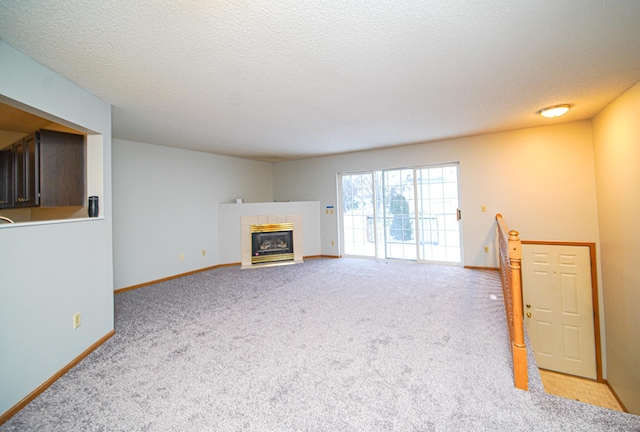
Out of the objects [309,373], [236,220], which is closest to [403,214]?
[236,220]

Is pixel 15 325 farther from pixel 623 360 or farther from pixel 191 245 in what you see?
pixel 623 360

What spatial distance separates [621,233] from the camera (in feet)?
10.7

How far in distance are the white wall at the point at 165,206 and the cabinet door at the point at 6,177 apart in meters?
1.19

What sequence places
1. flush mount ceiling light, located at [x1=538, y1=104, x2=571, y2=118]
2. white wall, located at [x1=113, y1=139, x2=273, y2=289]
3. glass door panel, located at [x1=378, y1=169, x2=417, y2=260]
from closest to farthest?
flush mount ceiling light, located at [x1=538, y1=104, x2=571, y2=118] < white wall, located at [x1=113, y1=139, x2=273, y2=289] < glass door panel, located at [x1=378, y1=169, x2=417, y2=260]

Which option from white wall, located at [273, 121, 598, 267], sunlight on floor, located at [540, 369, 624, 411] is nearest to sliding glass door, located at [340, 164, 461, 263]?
white wall, located at [273, 121, 598, 267]

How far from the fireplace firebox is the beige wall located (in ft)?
16.7

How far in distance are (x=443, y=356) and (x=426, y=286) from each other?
1.90 metres

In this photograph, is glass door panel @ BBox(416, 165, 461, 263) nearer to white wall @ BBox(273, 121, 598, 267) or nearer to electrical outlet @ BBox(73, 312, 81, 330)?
white wall @ BBox(273, 121, 598, 267)

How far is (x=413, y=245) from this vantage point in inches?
219

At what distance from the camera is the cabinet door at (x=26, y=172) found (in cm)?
263

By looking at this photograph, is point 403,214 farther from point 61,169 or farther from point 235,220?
point 61,169

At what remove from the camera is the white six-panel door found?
4.00 metres

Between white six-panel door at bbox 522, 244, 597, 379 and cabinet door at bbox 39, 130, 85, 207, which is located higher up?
cabinet door at bbox 39, 130, 85, 207

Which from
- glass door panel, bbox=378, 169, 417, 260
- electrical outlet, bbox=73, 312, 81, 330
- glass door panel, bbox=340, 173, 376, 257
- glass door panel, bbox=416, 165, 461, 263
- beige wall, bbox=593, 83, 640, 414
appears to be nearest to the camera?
electrical outlet, bbox=73, 312, 81, 330
